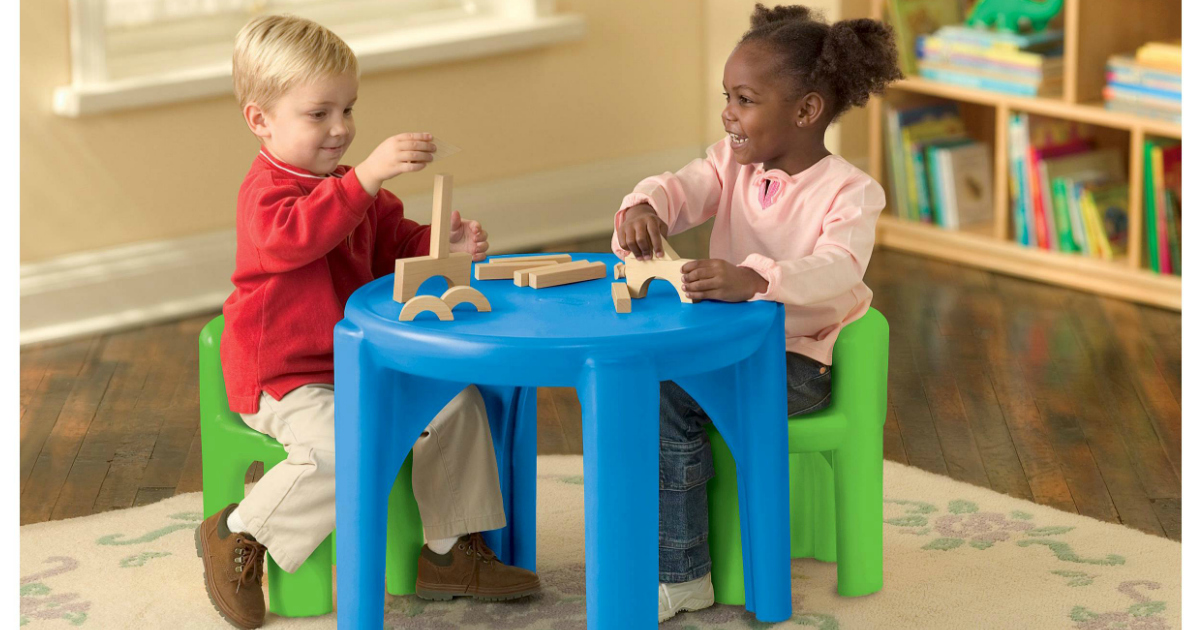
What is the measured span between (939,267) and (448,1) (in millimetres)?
1362

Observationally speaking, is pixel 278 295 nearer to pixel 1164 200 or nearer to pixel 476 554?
pixel 476 554

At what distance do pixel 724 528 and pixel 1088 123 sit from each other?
2.07 m

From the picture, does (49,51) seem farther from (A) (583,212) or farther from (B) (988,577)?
(B) (988,577)

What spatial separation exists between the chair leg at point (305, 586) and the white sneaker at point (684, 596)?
0.42 m

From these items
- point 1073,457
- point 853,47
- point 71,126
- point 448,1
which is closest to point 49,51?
point 71,126

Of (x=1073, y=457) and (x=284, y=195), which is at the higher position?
(x=284, y=195)

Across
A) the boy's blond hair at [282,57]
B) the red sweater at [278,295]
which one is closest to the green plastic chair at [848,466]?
the red sweater at [278,295]

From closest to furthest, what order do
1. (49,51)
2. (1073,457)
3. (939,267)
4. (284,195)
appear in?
(284,195) < (1073,457) < (49,51) < (939,267)

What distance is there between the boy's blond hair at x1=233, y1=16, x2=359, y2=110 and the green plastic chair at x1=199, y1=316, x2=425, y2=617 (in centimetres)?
31

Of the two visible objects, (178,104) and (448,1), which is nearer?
(178,104)

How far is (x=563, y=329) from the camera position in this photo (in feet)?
5.15

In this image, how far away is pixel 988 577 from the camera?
6.56 ft

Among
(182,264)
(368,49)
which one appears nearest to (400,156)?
(182,264)

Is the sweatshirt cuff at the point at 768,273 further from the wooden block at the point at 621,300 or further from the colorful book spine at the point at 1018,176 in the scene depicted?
the colorful book spine at the point at 1018,176
